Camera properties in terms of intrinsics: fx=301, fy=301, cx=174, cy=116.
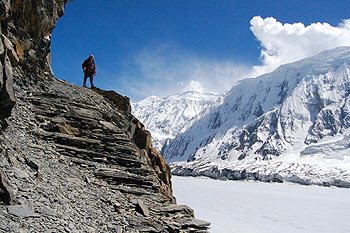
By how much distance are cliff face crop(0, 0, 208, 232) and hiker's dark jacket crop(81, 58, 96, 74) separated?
12.2ft

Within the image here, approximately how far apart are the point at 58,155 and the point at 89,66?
13.1 m

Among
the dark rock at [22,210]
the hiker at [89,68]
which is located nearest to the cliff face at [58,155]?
the dark rock at [22,210]

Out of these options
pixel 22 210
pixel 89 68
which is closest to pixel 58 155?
pixel 22 210

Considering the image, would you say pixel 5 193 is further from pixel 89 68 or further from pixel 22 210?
pixel 89 68

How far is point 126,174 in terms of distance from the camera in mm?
15156

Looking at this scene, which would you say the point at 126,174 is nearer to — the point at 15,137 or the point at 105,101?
the point at 15,137

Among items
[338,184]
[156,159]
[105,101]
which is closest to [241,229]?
[156,159]

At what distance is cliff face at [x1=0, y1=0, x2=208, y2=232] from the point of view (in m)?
9.30

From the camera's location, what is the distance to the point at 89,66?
83.8 ft

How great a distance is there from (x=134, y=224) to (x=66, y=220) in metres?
3.23

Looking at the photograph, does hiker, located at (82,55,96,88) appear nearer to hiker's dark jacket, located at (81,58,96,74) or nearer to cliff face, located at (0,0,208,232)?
hiker's dark jacket, located at (81,58,96,74)

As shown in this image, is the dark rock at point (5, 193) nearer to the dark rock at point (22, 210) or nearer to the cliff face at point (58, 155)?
the cliff face at point (58, 155)

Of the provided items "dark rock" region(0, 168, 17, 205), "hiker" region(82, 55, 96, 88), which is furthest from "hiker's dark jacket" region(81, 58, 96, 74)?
"dark rock" region(0, 168, 17, 205)

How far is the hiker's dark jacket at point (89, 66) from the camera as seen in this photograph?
83.7 ft
